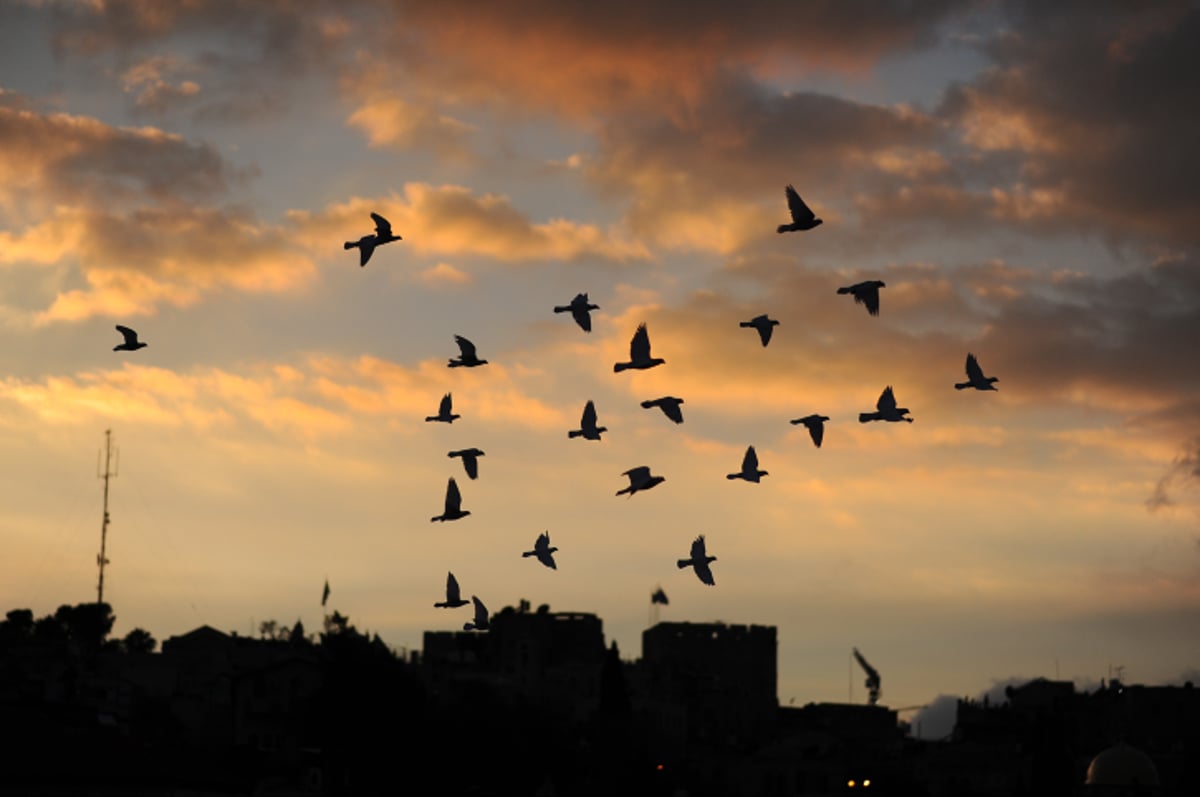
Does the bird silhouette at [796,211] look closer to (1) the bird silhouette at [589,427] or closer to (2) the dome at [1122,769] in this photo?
(1) the bird silhouette at [589,427]

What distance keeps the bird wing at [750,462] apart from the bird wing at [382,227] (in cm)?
1476

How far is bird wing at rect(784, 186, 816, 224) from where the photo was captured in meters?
59.6

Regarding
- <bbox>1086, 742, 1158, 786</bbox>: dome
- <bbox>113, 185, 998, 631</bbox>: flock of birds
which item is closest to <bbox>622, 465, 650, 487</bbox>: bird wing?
<bbox>113, 185, 998, 631</bbox>: flock of birds

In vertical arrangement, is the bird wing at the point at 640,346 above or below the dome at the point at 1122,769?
above

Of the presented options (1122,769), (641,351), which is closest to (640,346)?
(641,351)

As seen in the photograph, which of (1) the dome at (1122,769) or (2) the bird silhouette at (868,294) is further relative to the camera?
(1) the dome at (1122,769)

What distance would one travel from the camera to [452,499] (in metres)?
65.4

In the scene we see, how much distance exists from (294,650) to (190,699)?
1878 centimetres

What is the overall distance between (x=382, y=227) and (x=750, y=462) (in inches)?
630

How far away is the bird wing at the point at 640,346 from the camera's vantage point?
213 feet

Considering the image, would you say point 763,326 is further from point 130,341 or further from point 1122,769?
point 1122,769

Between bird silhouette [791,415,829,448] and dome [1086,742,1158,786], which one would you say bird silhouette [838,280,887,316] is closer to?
bird silhouette [791,415,829,448]

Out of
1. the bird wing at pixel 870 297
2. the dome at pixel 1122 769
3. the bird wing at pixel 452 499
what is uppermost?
A: the bird wing at pixel 870 297

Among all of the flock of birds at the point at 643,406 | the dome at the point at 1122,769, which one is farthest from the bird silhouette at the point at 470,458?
the dome at the point at 1122,769
